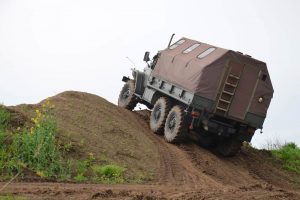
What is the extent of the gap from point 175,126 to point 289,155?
5.64 metres

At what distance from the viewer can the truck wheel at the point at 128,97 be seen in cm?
2144

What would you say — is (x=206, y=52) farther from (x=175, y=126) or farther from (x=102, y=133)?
(x=102, y=133)

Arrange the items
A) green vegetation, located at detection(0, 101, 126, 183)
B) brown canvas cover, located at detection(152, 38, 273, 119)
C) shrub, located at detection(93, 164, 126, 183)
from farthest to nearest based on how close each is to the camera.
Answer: brown canvas cover, located at detection(152, 38, 273, 119) → shrub, located at detection(93, 164, 126, 183) → green vegetation, located at detection(0, 101, 126, 183)

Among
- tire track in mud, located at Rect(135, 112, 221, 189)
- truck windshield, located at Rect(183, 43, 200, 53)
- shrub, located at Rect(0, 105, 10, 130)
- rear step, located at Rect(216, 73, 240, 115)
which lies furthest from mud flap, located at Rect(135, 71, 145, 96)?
shrub, located at Rect(0, 105, 10, 130)

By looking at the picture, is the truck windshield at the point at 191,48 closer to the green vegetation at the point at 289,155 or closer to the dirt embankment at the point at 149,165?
the dirt embankment at the point at 149,165

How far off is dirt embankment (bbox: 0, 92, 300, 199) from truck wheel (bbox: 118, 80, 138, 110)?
1.18 metres

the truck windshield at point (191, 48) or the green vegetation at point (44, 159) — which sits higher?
the truck windshield at point (191, 48)

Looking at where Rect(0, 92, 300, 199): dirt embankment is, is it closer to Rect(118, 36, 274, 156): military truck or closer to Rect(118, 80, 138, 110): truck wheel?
Rect(118, 36, 274, 156): military truck

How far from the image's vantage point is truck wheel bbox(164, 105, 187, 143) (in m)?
17.1

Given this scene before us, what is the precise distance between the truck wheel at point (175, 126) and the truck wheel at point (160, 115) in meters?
0.40

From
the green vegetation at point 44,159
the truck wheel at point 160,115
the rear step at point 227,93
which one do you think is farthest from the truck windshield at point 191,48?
the green vegetation at point 44,159

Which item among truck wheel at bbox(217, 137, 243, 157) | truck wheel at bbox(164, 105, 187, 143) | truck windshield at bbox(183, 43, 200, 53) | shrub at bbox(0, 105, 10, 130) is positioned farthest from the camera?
truck windshield at bbox(183, 43, 200, 53)

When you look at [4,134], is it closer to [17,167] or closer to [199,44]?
[17,167]

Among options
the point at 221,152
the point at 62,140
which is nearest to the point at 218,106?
the point at 221,152
